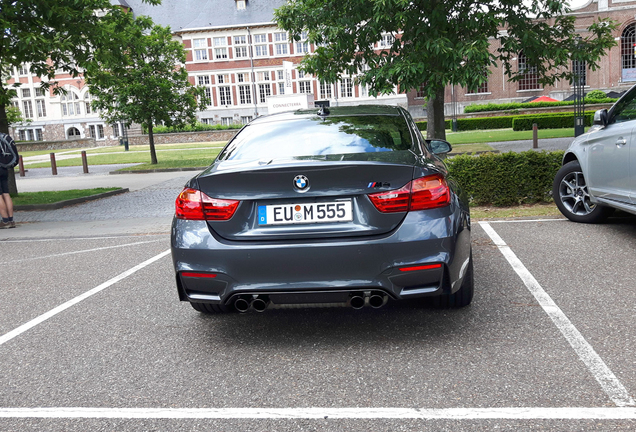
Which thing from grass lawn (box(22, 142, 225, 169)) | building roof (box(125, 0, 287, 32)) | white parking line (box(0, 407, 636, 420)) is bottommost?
grass lawn (box(22, 142, 225, 169))

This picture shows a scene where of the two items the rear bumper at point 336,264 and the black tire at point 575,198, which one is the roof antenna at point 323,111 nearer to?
the rear bumper at point 336,264

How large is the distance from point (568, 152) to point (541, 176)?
55.1 inches

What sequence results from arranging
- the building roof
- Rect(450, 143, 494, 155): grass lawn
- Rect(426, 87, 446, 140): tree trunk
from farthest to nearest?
the building roof → Rect(450, 143, 494, 155): grass lawn → Rect(426, 87, 446, 140): tree trunk

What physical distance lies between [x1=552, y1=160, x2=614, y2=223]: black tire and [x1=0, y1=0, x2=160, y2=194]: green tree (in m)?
9.15

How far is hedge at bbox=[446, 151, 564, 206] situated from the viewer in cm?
895

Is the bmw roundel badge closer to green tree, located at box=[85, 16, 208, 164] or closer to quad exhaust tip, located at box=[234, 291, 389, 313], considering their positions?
quad exhaust tip, located at box=[234, 291, 389, 313]

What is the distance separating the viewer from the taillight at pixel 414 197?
11.6 ft

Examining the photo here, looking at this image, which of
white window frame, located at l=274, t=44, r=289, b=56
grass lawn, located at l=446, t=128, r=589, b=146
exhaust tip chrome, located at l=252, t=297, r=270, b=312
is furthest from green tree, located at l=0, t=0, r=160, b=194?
white window frame, located at l=274, t=44, r=289, b=56

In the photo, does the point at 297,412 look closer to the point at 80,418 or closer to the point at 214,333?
the point at 80,418

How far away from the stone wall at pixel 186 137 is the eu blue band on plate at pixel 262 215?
163ft

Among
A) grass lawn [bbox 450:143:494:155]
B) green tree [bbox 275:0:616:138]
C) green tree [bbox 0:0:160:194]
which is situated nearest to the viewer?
green tree [bbox 0:0:160:194]

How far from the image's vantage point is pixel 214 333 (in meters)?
4.27

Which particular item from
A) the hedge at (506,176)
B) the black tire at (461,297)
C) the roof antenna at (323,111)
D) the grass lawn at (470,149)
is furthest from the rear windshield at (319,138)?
the grass lawn at (470,149)

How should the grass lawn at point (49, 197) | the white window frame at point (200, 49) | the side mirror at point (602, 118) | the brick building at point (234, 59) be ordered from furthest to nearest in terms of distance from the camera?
the white window frame at point (200, 49)
the brick building at point (234, 59)
the grass lawn at point (49, 197)
the side mirror at point (602, 118)
